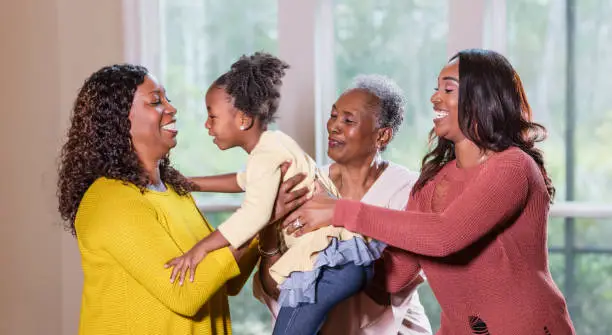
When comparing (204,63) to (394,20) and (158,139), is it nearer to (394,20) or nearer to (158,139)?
(394,20)

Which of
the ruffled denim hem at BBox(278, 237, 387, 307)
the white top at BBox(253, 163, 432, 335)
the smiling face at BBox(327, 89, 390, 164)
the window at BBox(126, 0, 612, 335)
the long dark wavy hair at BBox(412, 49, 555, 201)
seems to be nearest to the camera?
the long dark wavy hair at BBox(412, 49, 555, 201)

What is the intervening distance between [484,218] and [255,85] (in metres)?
0.76

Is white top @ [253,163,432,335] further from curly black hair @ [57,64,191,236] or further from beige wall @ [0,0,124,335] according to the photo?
beige wall @ [0,0,124,335]

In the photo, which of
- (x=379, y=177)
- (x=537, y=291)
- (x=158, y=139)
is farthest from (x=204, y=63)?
(x=537, y=291)

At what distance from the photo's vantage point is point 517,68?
3875 mm

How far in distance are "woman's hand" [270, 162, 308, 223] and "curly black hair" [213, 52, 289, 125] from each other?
0.20 m

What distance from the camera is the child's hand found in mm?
2109

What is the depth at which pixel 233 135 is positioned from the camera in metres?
2.39

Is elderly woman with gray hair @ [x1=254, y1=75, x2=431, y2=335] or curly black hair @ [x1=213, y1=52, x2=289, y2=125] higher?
curly black hair @ [x1=213, y1=52, x2=289, y2=125]

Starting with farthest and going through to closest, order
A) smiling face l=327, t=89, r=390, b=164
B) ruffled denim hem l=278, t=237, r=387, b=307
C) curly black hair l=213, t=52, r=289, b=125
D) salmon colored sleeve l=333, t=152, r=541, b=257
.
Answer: smiling face l=327, t=89, r=390, b=164
curly black hair l=213, t=52, r=289, b=125
ruffled denim hem l=278, t=237, r=387, b=307
salmon colored sleeve l=333, t=152, r=541, b=257

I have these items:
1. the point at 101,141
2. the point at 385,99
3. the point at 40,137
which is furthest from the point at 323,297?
the point at 40,137

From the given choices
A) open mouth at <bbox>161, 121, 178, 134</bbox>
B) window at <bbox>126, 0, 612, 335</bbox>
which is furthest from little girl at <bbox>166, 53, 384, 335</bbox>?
window at <bbox>126, 0, 612, 335</bbox>

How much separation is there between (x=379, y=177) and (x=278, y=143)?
2.14ft

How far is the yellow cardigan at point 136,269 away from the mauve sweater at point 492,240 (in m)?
0.42
